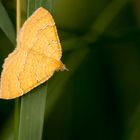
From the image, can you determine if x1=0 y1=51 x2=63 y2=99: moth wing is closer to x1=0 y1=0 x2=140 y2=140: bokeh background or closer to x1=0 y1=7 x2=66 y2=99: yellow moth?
x1=0 y1=7 x2=66 y2=99: yellow moth

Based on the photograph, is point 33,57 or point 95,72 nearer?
point 33,57

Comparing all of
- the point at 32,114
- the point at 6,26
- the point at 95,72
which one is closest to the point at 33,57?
the point at 6,26

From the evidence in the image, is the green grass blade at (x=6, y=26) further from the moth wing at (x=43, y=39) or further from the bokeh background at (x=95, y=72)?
the bokeh background at (x=95, y=72)

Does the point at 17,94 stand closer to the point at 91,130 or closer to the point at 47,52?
the point at 47,52

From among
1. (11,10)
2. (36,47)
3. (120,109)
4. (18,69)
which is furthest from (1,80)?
(120,109)

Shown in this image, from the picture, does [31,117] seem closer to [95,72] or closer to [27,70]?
[27,70]

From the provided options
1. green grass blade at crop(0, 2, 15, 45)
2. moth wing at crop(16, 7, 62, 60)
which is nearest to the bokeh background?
moth wing at crop(16, 7, 62, 60)

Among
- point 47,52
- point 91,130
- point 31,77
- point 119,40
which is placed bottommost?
point 91,130
